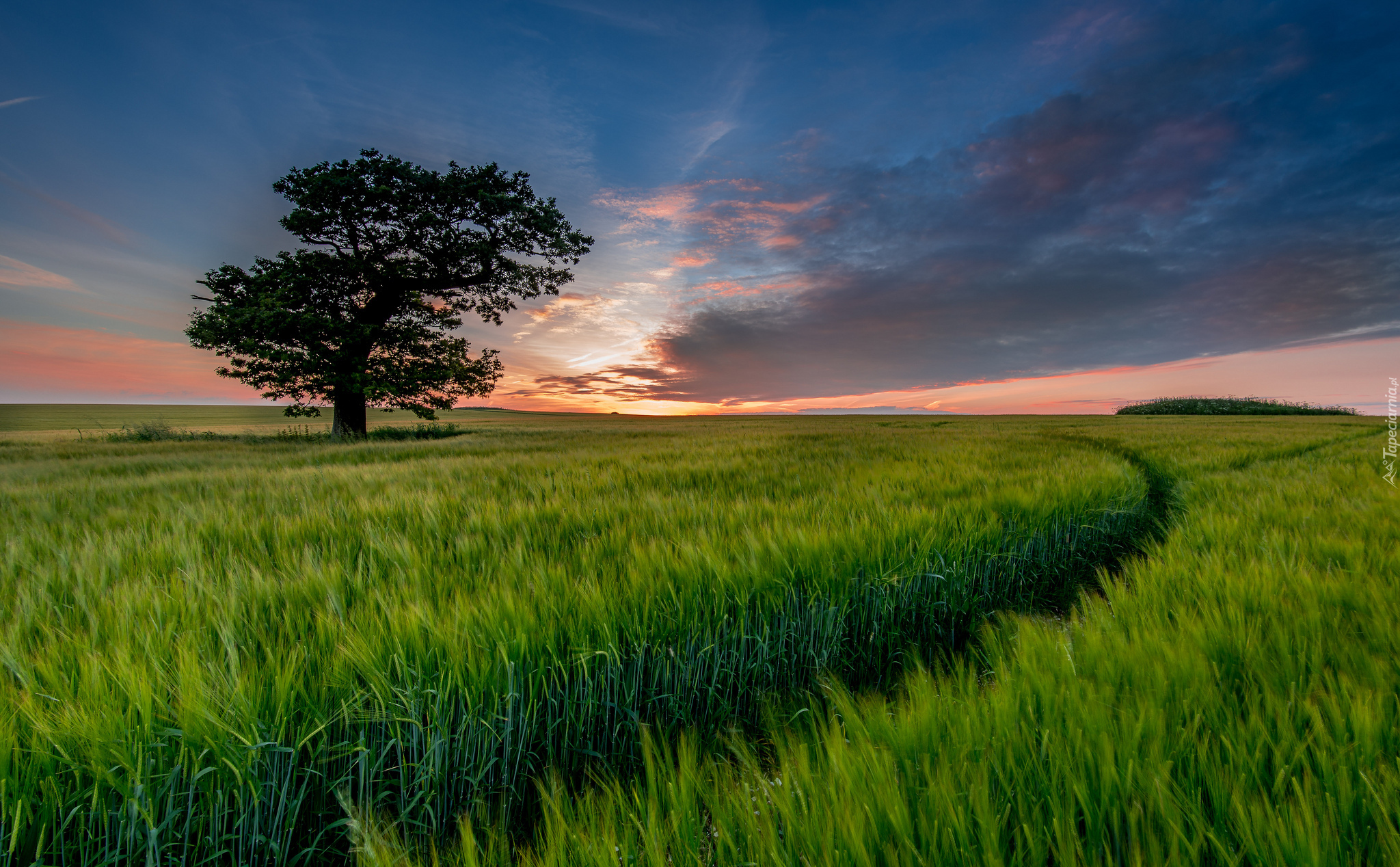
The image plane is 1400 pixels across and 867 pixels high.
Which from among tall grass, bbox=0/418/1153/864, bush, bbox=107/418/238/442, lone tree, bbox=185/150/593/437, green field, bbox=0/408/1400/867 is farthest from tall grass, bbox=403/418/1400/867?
bush, bbox=107/418/238/442

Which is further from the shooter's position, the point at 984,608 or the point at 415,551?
the point at 984,608

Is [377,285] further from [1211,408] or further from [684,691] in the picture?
[1211,408]

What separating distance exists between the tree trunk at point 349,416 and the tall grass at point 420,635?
455 inches

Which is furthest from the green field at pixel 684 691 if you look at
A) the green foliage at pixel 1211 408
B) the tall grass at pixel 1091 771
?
the green foliage at pixel 1211 408

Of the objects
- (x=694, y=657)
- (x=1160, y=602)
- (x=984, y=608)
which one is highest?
(x=1160, y=602)

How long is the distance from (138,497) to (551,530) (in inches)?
173

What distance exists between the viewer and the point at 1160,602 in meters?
1.88

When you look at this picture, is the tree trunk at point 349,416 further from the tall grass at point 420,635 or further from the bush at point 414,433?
the tall grass at point 420,635

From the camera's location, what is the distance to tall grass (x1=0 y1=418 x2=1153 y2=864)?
1.05 metres

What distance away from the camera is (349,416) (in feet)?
47.0

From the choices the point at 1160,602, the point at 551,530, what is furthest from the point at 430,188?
the point at 1160,602

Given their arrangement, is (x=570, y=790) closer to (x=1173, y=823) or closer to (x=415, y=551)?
(x=415, y=551)

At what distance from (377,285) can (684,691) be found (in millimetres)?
16803

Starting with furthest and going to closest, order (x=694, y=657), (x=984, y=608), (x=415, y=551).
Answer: (x=984, y=608)
(x=415, y=551)
(x=694, y=657)
